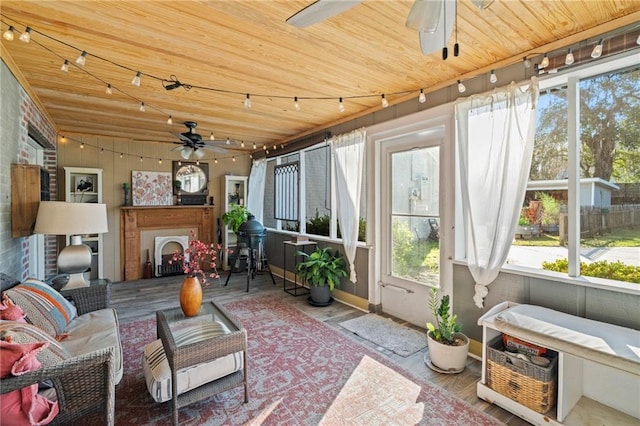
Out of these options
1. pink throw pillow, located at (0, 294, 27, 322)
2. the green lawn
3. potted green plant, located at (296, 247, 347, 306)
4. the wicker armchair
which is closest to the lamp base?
pink throw pillow, located at (0, 294, 27, 322)

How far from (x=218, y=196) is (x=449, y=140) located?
5.04 meters

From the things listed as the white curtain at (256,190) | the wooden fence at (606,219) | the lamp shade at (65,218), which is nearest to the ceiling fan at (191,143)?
the lamp shade at (65,218)

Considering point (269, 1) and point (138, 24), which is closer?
point (269, 1)

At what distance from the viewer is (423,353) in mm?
2781

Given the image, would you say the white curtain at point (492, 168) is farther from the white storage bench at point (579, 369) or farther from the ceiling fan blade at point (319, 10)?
the ceiling fan blade at point (319, 10)

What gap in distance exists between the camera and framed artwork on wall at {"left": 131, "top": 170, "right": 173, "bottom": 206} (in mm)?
5609

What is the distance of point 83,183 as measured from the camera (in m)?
5.13

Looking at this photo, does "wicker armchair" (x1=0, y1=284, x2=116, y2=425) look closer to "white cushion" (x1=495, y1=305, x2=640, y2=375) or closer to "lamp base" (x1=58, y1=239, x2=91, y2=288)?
"lamp base" (x1=58, y1=239, x2=91, y2=288)

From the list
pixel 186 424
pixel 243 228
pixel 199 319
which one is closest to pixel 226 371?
pixel 186 424

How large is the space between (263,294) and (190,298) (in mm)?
2327

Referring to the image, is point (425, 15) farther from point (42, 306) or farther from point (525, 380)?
point (42, 306)

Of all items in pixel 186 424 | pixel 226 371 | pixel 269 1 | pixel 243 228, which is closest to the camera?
pixel 269 1

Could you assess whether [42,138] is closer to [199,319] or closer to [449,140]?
[199,319]

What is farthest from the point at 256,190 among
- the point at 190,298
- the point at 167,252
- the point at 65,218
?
the point at 190,298
